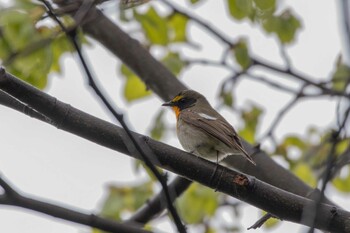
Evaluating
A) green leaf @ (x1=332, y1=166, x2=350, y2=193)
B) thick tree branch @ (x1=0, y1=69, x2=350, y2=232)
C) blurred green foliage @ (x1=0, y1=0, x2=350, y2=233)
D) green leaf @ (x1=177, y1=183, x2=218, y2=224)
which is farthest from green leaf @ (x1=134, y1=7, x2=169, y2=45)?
green leaf @ (x1=332, y1=166, x2=350, y2=193)

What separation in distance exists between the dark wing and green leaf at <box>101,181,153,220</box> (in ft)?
3.57

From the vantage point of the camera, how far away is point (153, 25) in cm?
616

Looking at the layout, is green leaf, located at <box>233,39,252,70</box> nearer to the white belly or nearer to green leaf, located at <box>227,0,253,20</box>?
the white belly

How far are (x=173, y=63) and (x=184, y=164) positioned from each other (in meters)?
3.18

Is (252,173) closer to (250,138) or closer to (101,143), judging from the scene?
(250,138)

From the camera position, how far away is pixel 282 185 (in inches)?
235

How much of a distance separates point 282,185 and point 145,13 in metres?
1.88

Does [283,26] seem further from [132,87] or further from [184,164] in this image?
[184,164]

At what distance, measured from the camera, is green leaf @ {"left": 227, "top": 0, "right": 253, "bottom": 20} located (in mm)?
4754

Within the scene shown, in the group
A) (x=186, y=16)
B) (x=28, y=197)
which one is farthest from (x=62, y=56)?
(x=28, y=197)

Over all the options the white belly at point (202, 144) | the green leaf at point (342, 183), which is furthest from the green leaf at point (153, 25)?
the green leaf at point (342, 183)

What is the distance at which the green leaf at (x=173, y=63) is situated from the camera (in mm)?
6992

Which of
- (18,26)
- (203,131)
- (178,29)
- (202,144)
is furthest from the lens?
(178,29)

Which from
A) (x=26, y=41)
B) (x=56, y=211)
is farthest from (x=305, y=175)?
(x=56, y=211)
